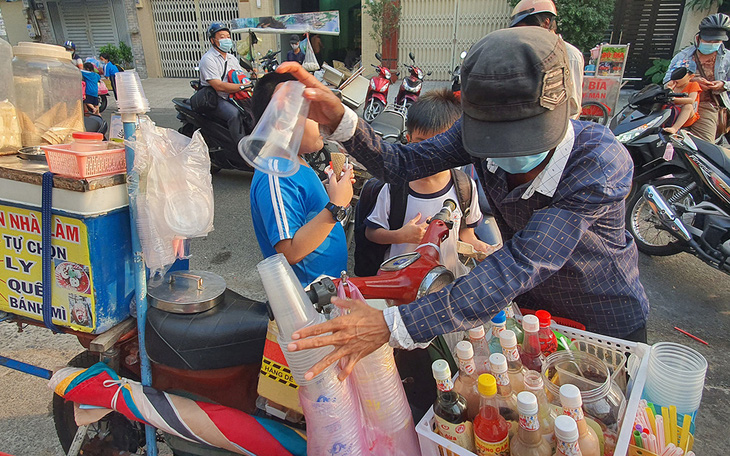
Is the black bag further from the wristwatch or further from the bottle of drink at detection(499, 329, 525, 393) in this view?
the bottle of drink at detection(499, 329, 525, 393)

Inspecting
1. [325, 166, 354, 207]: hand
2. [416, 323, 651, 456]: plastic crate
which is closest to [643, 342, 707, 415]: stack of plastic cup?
[416, 323, 651, 456]: plastic crate

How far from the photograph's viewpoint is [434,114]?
2.27m

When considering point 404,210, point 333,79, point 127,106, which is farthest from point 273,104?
point 333,79

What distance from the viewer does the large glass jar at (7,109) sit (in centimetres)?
151

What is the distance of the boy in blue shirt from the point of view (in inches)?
65.7

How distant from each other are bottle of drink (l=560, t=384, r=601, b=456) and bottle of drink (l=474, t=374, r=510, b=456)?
0.14 m

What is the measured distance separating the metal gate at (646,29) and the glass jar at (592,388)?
13.3m

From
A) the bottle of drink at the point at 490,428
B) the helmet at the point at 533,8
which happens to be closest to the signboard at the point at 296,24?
the helmet at the point at 533,8

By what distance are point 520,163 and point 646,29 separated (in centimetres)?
1336

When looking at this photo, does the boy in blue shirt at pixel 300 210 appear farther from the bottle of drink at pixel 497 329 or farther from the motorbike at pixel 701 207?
the motorbike at pixel 701 207

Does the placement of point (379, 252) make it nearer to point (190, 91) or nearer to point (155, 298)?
point (155, 298)

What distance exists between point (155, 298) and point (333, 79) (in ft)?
19.9

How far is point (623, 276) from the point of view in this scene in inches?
52.6

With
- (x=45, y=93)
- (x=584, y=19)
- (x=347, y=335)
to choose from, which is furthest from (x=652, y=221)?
(x=584, y=19)
